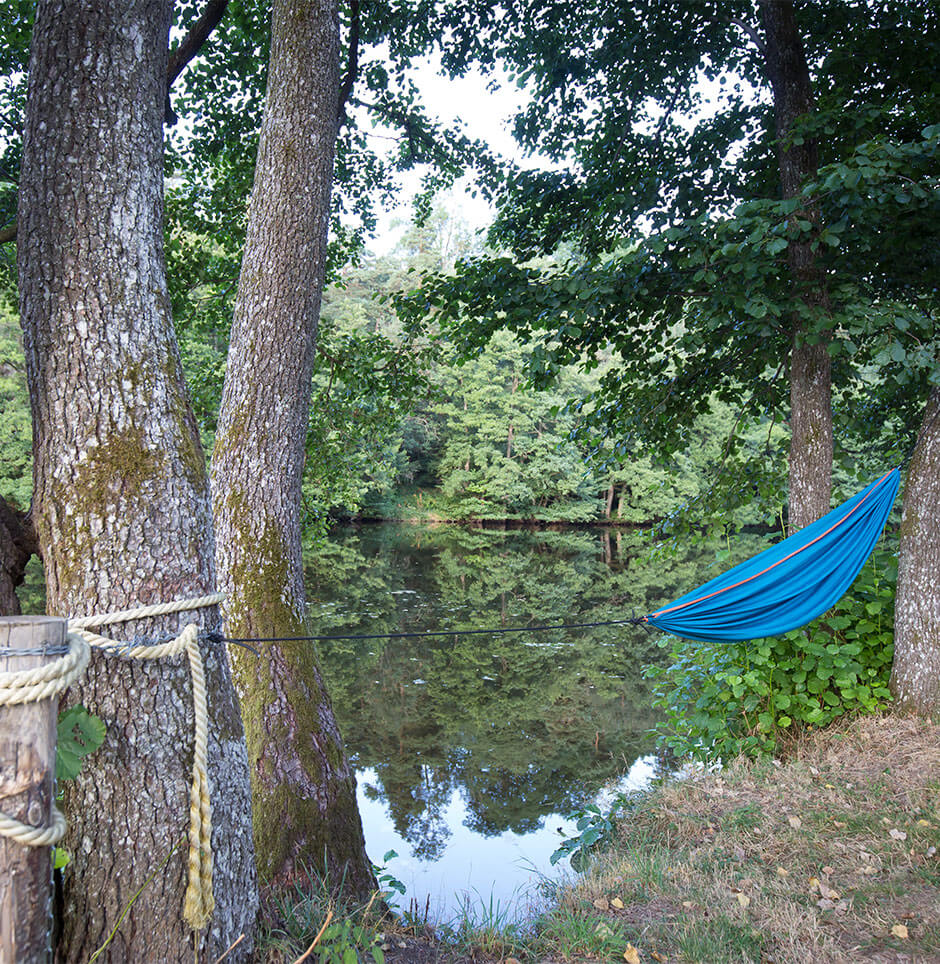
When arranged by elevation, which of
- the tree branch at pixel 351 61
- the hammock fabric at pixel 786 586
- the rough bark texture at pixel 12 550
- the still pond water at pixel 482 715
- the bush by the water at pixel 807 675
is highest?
the tree branch at pixel 351 61

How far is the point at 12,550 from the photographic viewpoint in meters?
1.42

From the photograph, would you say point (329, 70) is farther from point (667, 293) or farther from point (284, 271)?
point (667, 293)

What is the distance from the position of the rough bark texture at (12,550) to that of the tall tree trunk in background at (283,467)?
0.96m

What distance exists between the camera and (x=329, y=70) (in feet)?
9.11

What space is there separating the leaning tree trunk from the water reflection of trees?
3239mm

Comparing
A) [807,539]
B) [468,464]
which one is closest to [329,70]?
[807,539]

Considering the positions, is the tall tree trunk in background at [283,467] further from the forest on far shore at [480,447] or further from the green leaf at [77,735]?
the forest on far shore at [480,447]

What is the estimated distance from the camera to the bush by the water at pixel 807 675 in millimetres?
3295

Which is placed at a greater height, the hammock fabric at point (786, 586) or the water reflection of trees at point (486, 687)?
the hammock fabric at point (786, 586)

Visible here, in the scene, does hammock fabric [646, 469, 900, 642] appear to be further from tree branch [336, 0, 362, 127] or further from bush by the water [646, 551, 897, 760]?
tree branch [336, 0, 362, 127]

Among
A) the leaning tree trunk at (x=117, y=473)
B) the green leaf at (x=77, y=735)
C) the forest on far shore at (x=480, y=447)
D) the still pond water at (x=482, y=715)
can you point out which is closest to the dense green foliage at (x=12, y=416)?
the forest on far shore at (x=480, y=447)

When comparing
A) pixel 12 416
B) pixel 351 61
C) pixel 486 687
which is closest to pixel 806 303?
pixel 351 61

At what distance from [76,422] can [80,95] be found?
685mm

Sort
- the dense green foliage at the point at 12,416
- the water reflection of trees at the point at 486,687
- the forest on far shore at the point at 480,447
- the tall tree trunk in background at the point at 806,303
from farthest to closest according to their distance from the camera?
the forest on far shore at the point at 480,447 → the dense green foliage at the point at 12,416 → the water reflection of trees at the point at 486,687 → the tall tree trunk in background at the point at 806,303
